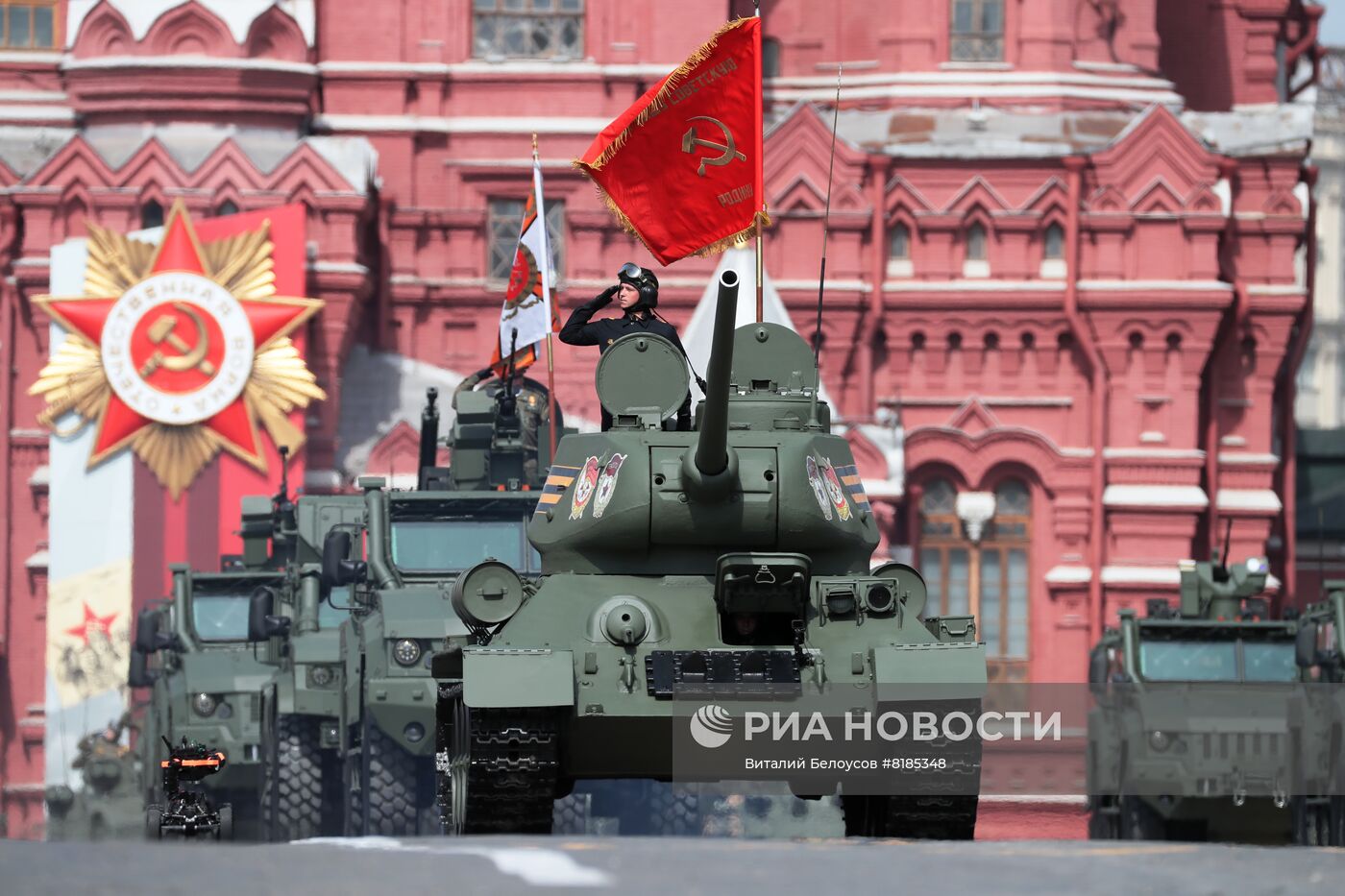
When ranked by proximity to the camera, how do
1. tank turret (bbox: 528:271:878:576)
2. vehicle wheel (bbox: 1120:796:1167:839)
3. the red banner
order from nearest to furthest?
tank turret (bbox: 528:271:878:576) < the red banner < vehicle wheel (bbox: 1120:796:1167:839)

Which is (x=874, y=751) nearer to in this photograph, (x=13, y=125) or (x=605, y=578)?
(x=605, y=578)

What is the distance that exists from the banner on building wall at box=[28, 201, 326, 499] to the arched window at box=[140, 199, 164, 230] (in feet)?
1.64

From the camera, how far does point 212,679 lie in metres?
26.2

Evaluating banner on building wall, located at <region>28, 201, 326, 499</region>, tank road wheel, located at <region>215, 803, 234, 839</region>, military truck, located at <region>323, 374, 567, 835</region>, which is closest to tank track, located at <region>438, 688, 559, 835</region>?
tank road wheel, located at <region>215, 803, 234, 839</region>

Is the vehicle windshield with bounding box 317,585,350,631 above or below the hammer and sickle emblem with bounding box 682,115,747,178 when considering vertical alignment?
below

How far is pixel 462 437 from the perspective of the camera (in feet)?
82.2

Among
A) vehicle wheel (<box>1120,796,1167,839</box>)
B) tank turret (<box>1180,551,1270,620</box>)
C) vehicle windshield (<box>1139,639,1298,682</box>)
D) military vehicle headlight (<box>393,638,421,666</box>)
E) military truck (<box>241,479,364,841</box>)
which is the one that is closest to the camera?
military vehicle headlight (<box>393,638,421,666</box>)

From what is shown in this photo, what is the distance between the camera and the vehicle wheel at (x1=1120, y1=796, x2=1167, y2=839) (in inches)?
973

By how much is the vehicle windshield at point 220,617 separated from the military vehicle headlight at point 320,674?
5329 millimetres

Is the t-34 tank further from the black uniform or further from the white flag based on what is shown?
the white flag

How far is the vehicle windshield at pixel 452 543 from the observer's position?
22672 mm

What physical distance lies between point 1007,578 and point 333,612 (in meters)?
14.8

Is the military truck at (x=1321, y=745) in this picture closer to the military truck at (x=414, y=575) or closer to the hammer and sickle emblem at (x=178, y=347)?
the military truck at (x=414, y=575)

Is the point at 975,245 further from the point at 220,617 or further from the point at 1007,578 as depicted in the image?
the point at 220,617
